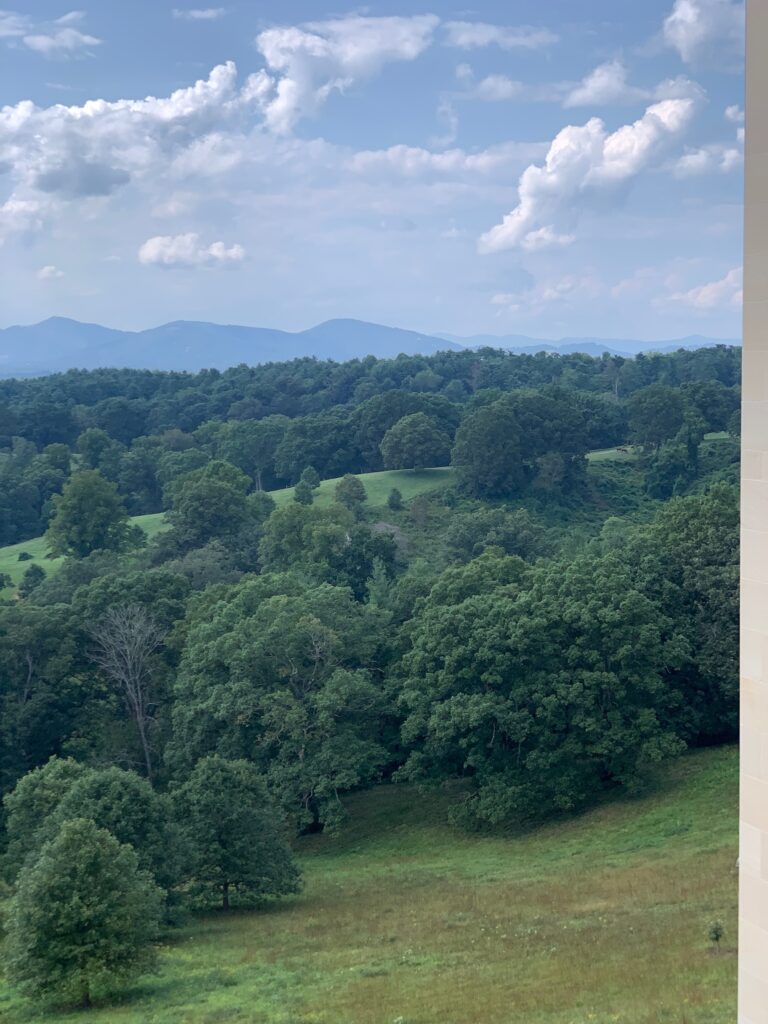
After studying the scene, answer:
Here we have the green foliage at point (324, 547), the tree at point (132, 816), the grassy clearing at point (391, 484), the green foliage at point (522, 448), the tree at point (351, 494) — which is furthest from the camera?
the grassy clearing at point (391, 484)

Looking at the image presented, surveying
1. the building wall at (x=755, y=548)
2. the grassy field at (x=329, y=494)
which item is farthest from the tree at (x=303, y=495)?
the building wall at (x=755, y=548)

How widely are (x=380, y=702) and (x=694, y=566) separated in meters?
13.5

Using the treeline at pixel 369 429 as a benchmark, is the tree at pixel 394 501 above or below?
below

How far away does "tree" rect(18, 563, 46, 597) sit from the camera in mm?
68125

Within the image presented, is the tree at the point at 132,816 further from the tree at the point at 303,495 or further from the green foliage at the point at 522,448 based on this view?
the green foliage at the point at 522,448

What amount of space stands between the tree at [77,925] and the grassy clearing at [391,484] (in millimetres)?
62147

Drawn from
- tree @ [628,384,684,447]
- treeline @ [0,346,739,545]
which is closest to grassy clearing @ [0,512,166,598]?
treeline @ [0,346,739,545]

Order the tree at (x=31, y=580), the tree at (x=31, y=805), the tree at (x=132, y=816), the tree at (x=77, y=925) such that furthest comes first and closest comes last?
the tree at (x=31, y=580)
the tree at (x=31, y=805)
the tree at (x=132, y=816)
the tree at (x=77, y=925)

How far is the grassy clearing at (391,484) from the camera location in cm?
8712

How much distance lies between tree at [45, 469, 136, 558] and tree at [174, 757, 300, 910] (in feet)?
161

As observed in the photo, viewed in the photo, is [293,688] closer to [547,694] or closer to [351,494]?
[547,694]

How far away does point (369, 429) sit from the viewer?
3967 inches

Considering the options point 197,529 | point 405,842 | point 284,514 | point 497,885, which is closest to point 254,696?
point 405,842

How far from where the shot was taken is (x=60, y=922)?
2158 cm
